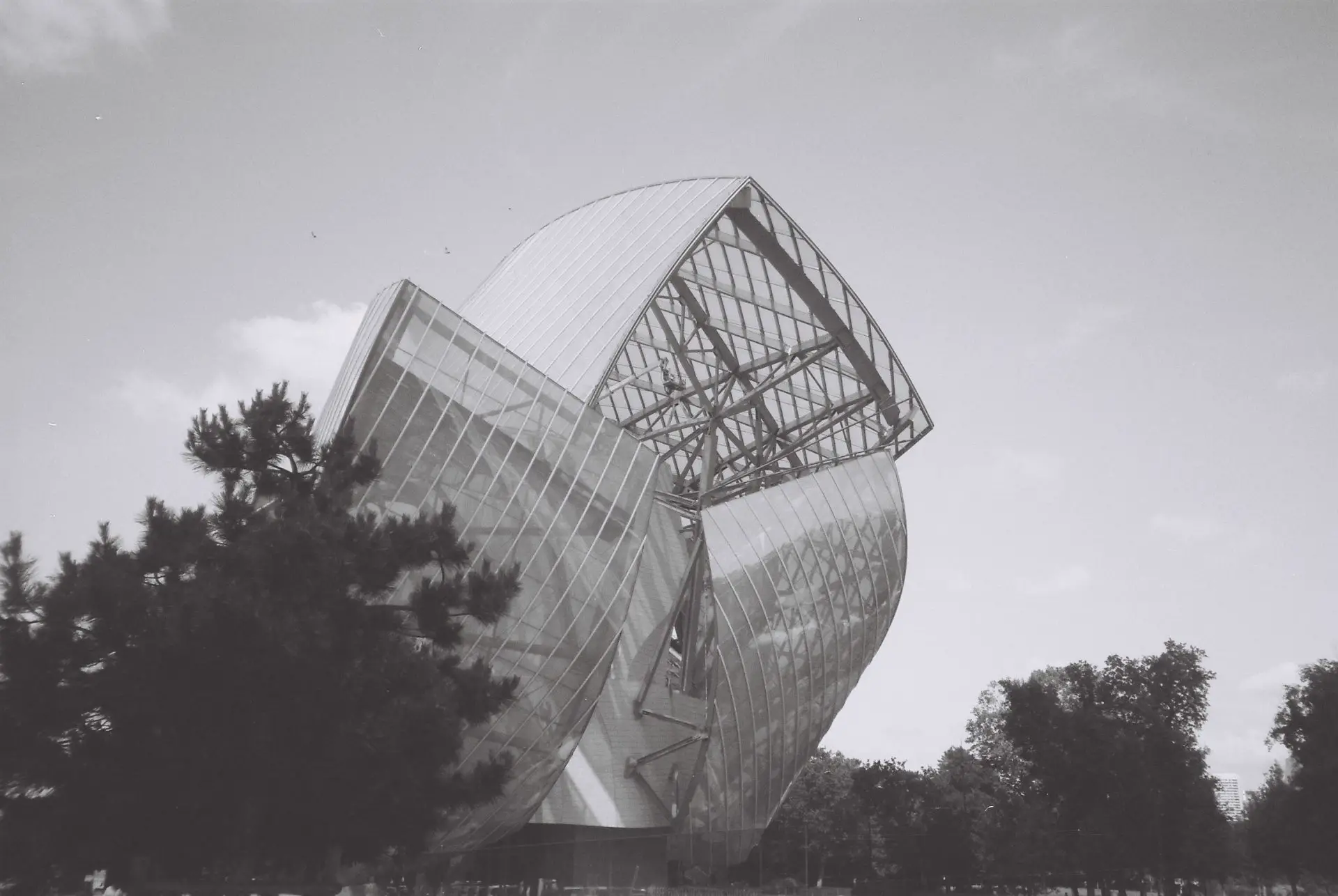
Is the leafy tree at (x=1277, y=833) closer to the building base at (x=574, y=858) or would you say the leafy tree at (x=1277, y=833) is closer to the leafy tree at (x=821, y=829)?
the leafy tree at (x=821, y=829)

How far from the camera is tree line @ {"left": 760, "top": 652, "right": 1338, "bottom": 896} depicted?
44.2 metres

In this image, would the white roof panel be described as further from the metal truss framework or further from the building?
the metal truss framework

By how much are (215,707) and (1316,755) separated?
154 ft

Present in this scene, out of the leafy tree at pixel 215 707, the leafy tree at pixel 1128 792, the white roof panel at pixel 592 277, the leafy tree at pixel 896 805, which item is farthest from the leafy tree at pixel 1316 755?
the leafy tree at pixel 215 707

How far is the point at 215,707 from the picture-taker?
1345cm

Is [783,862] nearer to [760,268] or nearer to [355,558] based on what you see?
[760,268]

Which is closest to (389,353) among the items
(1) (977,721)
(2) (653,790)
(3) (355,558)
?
(3) (355,558)

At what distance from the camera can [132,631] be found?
13500 mm

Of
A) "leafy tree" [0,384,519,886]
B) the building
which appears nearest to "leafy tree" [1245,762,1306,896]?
the building

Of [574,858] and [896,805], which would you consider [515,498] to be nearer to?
[574,858]

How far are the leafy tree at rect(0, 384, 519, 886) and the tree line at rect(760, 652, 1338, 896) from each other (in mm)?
22429

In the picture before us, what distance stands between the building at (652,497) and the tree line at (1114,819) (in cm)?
535

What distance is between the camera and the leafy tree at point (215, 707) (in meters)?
13.1

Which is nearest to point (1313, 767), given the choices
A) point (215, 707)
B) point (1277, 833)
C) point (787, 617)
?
point (1277, 833)
